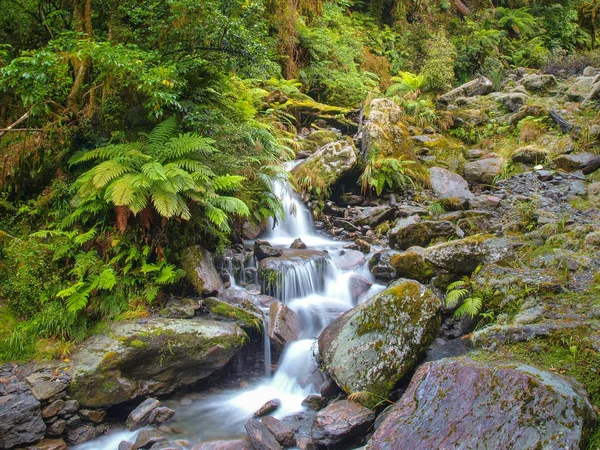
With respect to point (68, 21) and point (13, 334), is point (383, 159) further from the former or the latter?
point (13, 334)

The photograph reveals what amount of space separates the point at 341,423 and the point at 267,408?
1114 mm

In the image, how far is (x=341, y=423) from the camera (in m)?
4.16

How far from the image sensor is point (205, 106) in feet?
21.6

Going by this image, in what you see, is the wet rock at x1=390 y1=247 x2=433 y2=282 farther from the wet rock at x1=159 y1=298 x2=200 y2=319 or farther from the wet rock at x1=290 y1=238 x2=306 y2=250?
the wet rock at x1=159 y1=298 x2=200 y2=319

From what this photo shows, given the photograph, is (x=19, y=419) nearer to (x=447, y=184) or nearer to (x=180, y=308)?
(x=180, y=308)

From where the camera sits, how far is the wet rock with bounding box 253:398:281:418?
16.0 ft

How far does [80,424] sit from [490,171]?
32.7ft

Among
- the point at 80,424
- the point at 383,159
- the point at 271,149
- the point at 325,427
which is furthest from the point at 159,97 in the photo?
the point at 383,159

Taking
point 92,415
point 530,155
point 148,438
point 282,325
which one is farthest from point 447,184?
point 92,415

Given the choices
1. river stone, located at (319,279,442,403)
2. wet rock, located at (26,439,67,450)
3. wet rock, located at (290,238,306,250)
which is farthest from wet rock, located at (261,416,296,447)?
wet rock, located at (290,238,306,250)

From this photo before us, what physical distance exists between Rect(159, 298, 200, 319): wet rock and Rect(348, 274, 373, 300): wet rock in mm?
2637

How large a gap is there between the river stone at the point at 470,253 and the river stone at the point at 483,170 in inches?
195

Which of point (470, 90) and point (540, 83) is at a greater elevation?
point (470, 90)

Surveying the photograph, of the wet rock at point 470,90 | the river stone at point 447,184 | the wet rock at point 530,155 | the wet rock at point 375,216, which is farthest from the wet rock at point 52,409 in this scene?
the wet rock at point 470,90
